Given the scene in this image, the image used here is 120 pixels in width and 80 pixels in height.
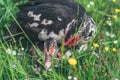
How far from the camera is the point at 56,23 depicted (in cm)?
334

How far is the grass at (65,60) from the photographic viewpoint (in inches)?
120

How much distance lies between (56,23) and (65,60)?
35cm

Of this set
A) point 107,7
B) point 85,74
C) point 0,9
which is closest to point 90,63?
point 85,74

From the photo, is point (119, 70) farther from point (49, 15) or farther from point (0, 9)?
point (0, 9)

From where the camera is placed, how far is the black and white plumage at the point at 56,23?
331 centimetres

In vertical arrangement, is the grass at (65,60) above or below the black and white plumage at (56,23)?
below

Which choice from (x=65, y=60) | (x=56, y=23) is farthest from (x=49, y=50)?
(x=56, y=23)

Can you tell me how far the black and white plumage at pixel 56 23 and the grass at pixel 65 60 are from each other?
0.09m

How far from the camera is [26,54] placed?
3.38 m

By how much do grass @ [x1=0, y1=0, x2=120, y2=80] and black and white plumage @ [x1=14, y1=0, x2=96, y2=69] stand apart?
0.29 feet

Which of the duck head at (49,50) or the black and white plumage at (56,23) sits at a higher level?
the black and white plumage at (56,23)

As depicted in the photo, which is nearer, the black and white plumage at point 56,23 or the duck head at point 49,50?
the duck head at point 49,50

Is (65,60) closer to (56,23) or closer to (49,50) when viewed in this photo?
(49,50)

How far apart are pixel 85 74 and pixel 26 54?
0.58 m
